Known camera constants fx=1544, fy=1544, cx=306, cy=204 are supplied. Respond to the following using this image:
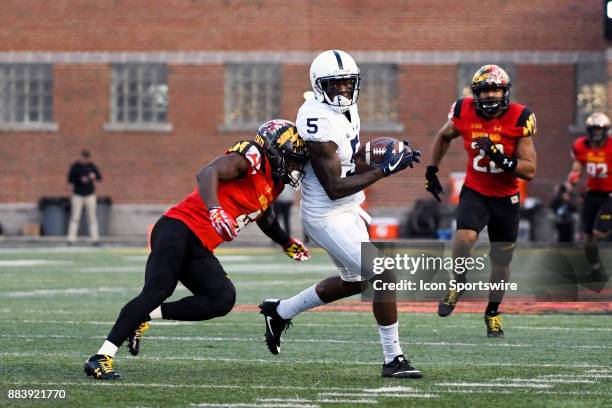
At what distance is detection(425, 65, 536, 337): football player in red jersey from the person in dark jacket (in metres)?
18.5

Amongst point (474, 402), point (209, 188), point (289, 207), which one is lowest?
point (289, 207)

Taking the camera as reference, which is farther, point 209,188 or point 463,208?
point 463,208

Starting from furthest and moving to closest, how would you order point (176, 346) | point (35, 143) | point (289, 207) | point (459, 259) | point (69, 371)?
1. point (35, 143)
2. point (289, 207)
3. point (459, 259)
4. point (176, 346)
5. point (69, 371)

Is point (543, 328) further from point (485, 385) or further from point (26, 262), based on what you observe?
point (26, 262)

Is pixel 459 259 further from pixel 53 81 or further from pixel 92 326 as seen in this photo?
pixel 53 81

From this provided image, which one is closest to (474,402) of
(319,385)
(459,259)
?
(319,385)

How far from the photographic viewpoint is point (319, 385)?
8.32 m

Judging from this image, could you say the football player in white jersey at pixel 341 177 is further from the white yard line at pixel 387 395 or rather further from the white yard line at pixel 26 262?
the white yard line at pixel 26 262

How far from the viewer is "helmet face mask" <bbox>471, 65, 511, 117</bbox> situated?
1172cm

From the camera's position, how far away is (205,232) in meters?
8.69

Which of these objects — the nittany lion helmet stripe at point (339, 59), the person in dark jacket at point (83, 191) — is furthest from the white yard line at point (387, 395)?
the person in dark jacket at point (83, 191)

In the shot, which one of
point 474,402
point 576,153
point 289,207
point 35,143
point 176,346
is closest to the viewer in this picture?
point 474,402

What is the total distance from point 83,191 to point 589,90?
10607 mm

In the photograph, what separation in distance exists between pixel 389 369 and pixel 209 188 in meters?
1.46
